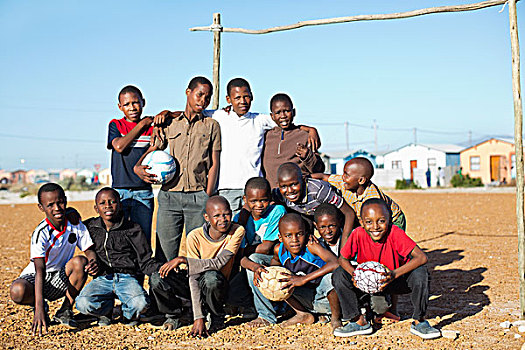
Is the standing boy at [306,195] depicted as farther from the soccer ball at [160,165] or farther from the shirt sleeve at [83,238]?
the shirt sleeve at [83,238]

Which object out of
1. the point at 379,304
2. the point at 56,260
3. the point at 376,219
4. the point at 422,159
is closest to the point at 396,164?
the point at 422,159

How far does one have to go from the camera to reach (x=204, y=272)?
5.52 m

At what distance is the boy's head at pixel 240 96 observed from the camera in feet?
21.3

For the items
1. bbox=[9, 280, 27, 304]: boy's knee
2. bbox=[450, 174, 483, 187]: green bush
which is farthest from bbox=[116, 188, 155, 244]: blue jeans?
bbox=[450, 174, 483, 187]: green bush

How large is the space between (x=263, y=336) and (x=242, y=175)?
196cm

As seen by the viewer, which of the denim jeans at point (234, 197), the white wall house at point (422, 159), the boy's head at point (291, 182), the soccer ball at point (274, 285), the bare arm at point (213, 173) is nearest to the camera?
the soccer ball at point (274, 285)

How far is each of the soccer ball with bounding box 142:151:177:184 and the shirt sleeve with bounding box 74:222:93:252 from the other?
940 mm

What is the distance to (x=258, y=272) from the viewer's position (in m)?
5.43

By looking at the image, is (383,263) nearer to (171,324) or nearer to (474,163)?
(171,324)

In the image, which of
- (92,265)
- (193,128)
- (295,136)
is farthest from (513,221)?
(92,265)

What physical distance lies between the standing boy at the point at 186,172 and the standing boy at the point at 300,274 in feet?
3.26

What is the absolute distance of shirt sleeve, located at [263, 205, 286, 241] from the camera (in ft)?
19.3

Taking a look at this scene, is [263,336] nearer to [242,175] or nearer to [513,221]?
[242,175]

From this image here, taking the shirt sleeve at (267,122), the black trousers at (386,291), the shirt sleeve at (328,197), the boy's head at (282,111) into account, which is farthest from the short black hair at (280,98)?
the black trousers at (386,291)
